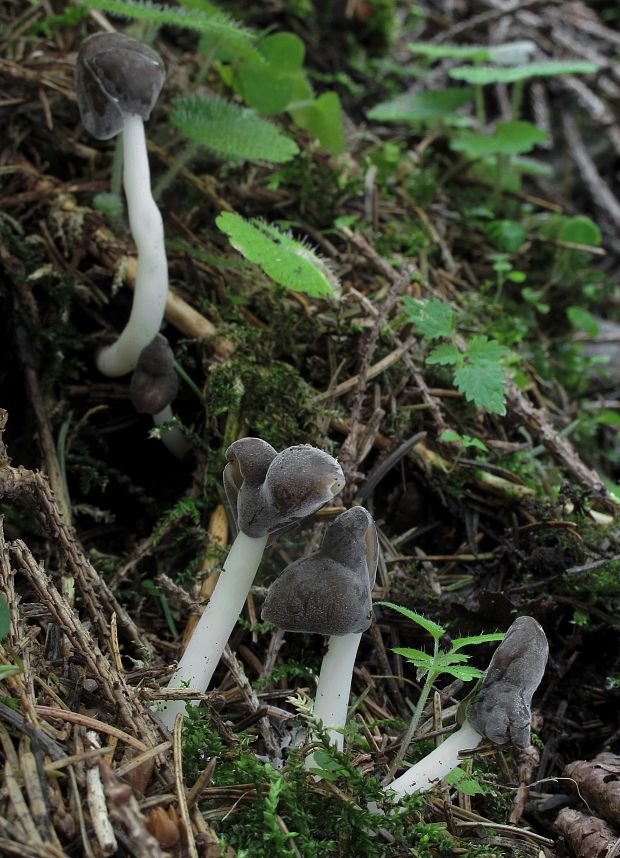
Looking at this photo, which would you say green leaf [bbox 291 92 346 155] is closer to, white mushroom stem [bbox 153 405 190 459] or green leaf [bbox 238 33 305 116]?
green leaf [bbox 238 33 305 116]

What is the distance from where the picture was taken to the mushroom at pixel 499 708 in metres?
1.60

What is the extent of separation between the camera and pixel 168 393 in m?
2.41

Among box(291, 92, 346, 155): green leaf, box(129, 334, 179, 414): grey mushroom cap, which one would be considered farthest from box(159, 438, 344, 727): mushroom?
box(291, 92, 346, 155): green leaf

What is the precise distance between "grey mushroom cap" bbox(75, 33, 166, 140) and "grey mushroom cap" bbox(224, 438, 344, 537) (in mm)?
1215

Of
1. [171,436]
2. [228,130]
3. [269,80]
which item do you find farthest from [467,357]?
[269,80]

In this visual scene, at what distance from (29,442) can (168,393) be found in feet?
1.71

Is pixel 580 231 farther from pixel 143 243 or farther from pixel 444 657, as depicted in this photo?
pixel 444 657

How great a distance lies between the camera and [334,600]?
5.24 ft

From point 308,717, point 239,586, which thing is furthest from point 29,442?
point 308,717

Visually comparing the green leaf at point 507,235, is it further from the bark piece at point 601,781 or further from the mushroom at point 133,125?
the bark piece at point 601,781

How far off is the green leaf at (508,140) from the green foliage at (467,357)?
1.29 meters

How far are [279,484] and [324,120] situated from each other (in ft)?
6.92

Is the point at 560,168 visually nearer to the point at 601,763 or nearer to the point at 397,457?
the point at 397,457

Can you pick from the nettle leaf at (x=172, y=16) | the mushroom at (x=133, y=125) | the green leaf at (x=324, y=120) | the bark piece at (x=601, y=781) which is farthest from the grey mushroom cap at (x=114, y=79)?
the bark piece at (x=601, y=781)
